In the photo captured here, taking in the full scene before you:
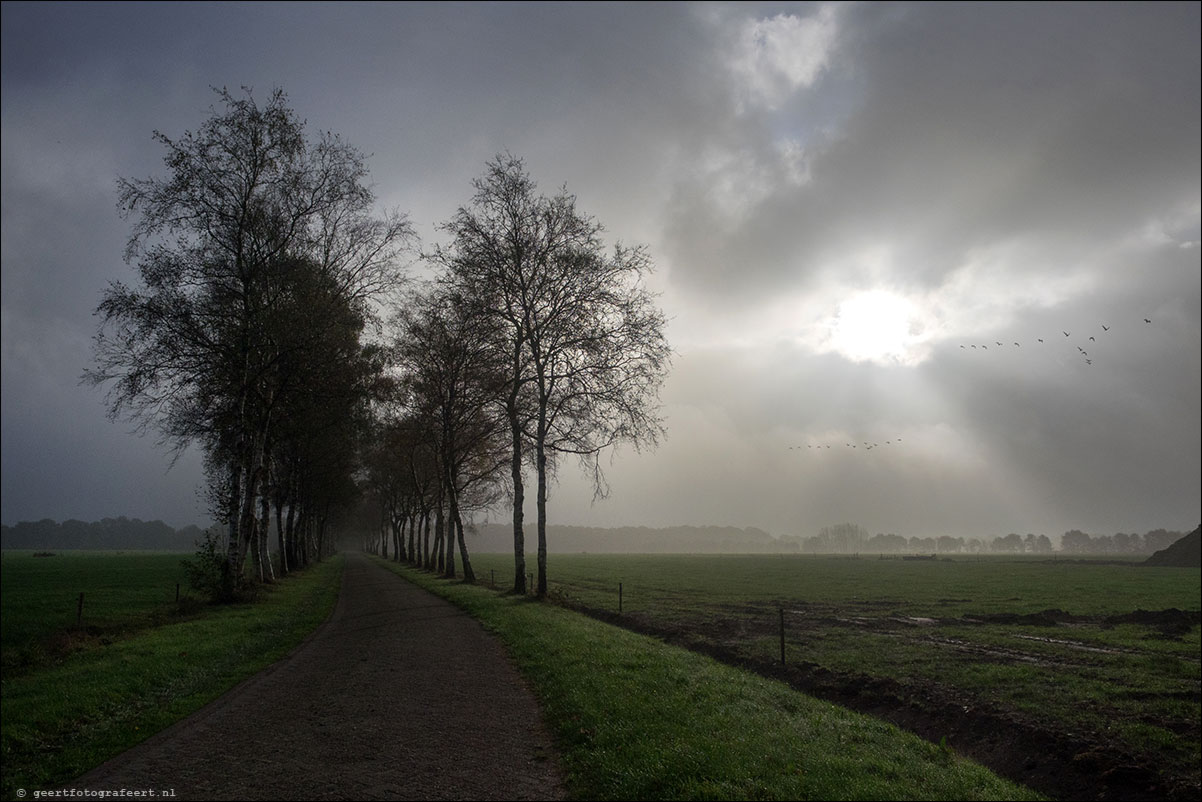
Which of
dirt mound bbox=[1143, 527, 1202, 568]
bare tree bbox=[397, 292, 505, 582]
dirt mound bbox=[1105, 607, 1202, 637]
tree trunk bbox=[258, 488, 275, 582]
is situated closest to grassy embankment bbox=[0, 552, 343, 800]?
tree trunk bbox=[258, 488, 275, 582]

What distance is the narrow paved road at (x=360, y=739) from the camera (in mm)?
7902

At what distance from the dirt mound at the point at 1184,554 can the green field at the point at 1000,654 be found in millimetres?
91146

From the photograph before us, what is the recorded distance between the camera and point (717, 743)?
9.27m

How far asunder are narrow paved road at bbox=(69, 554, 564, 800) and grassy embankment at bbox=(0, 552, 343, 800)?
0.93 meters

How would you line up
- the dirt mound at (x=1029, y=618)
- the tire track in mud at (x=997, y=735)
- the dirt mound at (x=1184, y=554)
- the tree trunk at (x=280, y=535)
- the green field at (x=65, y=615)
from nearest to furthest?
the tire track in mud at (x=997, y=735), the green field at (x=65, y=615), the dirt mound at (x=1029, y=618), the tree trunk at (x=280, y=535), the dirt mound at (x=1184, y=554)

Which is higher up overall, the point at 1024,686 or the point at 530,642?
the point at 530,642

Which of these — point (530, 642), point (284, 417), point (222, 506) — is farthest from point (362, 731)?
point (284, 417)

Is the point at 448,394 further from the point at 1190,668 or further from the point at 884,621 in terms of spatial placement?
the point at 1190,668

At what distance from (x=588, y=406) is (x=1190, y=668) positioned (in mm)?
24914

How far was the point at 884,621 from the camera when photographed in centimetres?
3491

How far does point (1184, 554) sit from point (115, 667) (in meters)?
164

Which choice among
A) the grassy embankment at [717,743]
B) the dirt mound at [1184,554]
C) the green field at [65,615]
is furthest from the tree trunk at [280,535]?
the dirt mound at [1184,554]

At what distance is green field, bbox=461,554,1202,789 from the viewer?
14430 millimetres

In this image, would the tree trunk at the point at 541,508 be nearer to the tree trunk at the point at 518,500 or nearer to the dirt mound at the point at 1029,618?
the tree trunk at the point at 518,500
